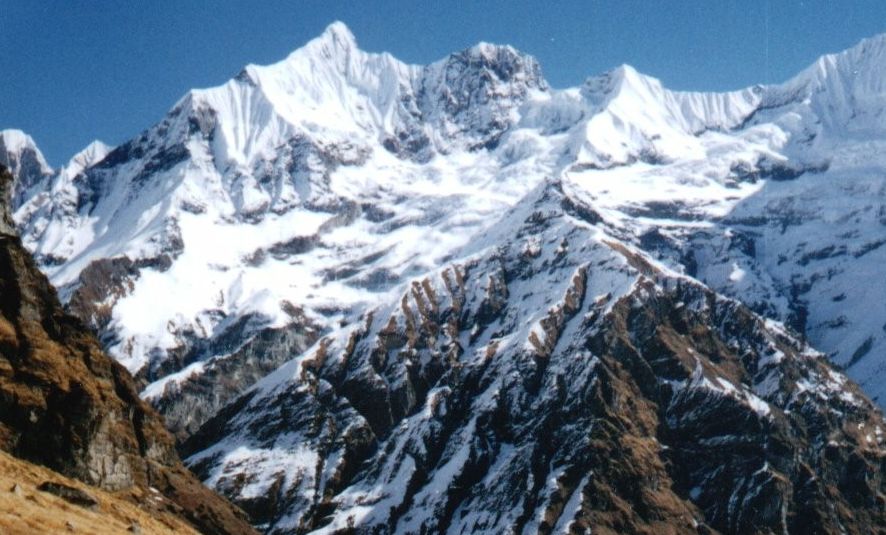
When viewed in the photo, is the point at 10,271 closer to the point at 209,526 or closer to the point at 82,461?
the point at 82,461

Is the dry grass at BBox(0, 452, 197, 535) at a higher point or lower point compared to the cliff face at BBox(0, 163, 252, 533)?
lower

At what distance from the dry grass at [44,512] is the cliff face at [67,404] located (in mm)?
24252

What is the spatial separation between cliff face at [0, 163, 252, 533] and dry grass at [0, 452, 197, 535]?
24.3 m

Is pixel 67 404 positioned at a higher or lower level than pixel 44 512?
higher

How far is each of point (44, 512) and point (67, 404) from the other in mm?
62594

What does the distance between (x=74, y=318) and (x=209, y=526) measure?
1625 inches

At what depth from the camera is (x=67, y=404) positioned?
13075 cm

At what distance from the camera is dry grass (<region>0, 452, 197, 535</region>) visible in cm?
6575

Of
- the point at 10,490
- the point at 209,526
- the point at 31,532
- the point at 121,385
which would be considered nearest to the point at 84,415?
the point at 121,385

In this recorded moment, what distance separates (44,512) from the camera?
7144 centimetres

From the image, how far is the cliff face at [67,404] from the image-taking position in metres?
125

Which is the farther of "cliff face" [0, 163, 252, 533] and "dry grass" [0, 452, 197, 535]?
"cliff face" [0, 163, 252, 533]

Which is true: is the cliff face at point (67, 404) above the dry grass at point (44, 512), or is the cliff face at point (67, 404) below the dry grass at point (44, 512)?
above

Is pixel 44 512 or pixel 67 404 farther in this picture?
pixel 67 404
